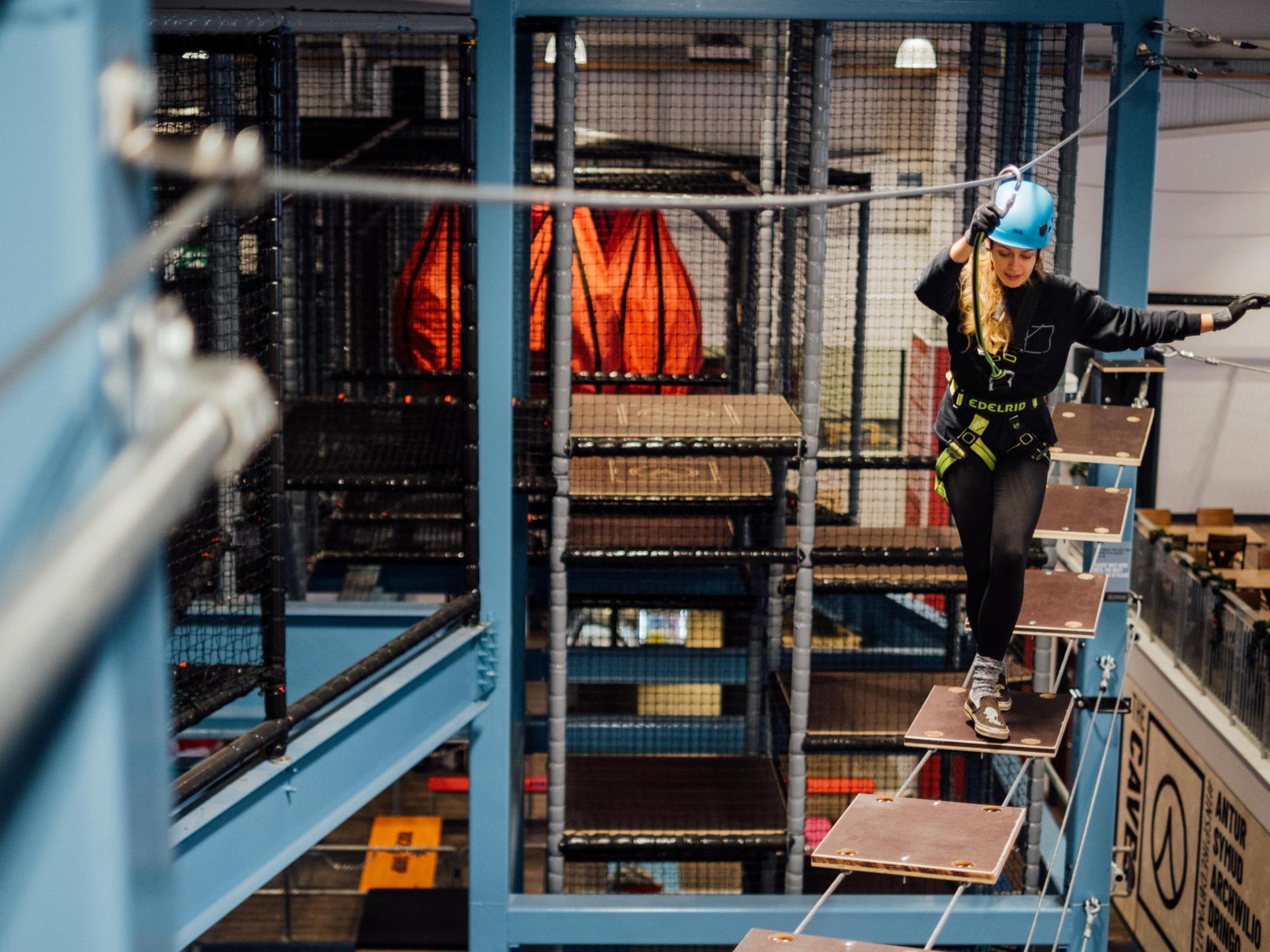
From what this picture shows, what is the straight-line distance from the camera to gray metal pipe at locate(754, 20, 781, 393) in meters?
7.05

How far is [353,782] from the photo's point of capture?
5270mm

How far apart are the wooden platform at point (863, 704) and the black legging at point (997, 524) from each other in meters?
2.11

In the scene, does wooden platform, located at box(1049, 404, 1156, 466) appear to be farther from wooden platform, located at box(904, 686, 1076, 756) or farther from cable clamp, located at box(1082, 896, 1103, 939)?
cable clamp, located at box(1082, 896, 1103, 939)

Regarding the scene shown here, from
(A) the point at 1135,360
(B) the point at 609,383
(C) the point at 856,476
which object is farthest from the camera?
(C) the point at 856,476

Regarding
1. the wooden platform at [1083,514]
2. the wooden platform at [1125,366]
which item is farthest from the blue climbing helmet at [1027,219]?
the wooden platform at [1125,366]

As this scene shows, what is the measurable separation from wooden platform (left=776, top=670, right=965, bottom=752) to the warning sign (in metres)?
2.29

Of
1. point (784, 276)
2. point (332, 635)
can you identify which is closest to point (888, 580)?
point (784, 276)

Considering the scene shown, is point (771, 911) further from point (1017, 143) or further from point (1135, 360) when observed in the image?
point (1017, 143)

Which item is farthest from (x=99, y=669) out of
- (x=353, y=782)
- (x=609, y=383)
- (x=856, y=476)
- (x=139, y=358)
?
(x=856, y=476)

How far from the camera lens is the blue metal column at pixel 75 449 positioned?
0.68 metres

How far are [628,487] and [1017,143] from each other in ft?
8.42

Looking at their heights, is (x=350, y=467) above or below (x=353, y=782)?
above

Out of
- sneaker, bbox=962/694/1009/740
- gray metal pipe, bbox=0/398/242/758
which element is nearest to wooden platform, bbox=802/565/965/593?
sneaker, bbox=962/694/1009/740

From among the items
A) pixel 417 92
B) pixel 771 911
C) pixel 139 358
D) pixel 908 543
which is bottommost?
pixel 771 911
